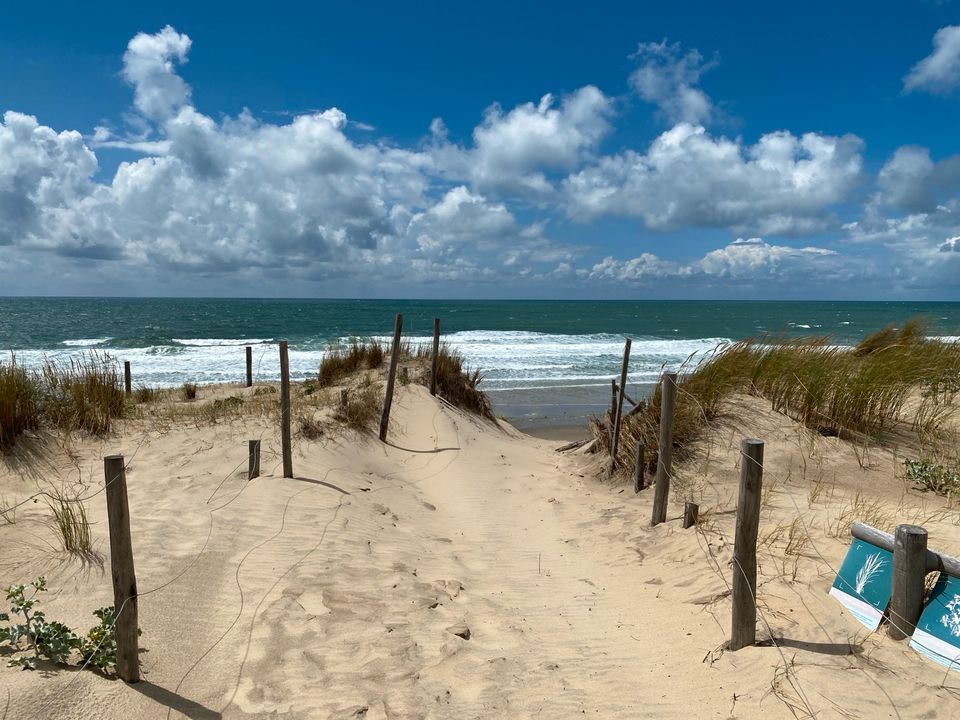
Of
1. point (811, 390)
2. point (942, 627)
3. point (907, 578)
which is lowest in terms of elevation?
point (942, 627)

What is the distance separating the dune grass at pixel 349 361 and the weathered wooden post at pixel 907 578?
11904 mm

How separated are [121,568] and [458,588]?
3135mm

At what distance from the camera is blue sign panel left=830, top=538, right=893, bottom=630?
13.4ft

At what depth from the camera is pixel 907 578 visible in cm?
387

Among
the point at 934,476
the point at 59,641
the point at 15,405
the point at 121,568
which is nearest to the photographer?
the point at 121,568

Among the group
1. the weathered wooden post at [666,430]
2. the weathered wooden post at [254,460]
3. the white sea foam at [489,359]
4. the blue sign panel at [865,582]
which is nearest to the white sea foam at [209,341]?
the white sea foam at [489,359]

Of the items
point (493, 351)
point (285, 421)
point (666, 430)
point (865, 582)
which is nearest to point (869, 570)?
point (865, 582)

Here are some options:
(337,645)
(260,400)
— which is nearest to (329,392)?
(260,400)

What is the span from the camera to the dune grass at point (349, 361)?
14.4m

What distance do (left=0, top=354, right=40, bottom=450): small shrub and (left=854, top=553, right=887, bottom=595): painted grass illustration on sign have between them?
390 inches

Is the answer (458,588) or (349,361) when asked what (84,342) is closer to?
(349,361)

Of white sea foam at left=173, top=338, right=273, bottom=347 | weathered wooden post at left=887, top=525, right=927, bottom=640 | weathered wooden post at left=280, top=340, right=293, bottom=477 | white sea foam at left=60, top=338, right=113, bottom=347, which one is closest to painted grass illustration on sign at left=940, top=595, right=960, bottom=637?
weathered wooden post at left=887, top=525, right=927, bottom=640

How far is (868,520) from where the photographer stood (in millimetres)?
5648

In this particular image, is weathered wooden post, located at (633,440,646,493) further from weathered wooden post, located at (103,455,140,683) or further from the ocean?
weathered wooden post, located at (103,455,140,683)
